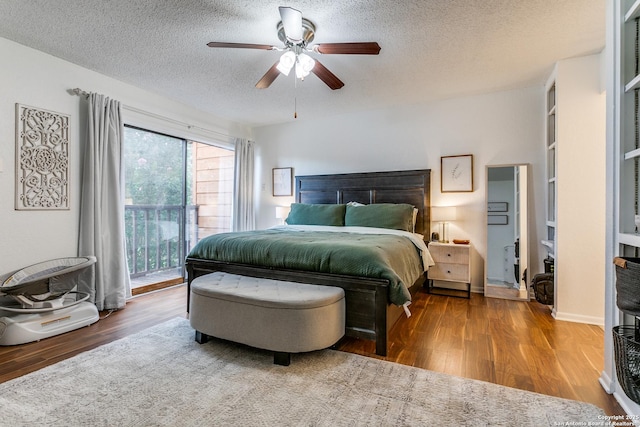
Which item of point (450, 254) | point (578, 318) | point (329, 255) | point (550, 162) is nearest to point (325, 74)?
point (329, 255)

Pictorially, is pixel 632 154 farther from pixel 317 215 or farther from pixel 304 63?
pixel 317 215

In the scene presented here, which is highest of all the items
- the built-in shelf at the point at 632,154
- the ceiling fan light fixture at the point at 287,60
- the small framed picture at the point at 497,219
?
the ceiling fan light fixture at the point at 287,60

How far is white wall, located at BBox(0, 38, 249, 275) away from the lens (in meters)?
2.61

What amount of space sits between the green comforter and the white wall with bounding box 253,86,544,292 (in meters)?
1.41

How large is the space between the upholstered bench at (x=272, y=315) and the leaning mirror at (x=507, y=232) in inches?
102

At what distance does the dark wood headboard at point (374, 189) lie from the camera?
411 cm

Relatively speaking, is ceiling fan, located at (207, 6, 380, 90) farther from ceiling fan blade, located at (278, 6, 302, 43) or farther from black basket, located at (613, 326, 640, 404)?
black basket, located at (613, 326, 640, 404)

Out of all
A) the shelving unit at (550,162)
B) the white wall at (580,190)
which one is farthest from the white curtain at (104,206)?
the shelving unit at (550,162)

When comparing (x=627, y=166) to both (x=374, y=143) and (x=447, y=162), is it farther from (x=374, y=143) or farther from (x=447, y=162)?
(x=374, y=143)

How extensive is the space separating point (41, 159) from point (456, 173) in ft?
14.9

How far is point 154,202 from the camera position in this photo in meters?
4.13

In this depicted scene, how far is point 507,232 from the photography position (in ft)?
12.4

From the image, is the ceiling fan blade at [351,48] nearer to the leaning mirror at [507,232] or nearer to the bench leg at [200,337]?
the bench leg at [200,337]

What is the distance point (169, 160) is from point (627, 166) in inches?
183
